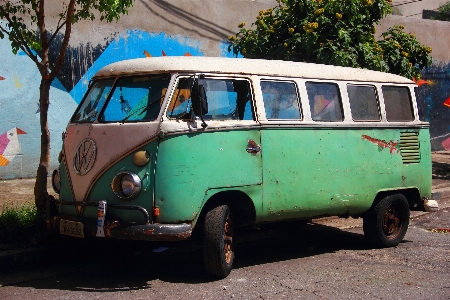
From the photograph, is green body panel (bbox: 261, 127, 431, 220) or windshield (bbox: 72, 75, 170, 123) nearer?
windshield (bbox: 72, 75, 170, 123)

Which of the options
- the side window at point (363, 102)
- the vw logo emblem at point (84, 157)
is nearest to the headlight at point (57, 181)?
the vw logo emblem at point (84, 157)

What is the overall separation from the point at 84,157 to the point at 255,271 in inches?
82.7

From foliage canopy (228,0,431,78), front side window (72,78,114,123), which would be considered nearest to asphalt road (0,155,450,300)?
front side window (72,78,114,123)

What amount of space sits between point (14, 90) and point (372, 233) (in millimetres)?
6400

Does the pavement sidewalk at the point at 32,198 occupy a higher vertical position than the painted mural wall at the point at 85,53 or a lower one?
lower

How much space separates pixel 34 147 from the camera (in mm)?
10711

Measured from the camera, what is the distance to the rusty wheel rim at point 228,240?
619cm

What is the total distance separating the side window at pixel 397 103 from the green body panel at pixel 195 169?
2437 mm

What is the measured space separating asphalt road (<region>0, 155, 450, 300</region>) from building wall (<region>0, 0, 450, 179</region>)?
4276mm

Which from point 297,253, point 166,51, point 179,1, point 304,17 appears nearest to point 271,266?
point 297,253

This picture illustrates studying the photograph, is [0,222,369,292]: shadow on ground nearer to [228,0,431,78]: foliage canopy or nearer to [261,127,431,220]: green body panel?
[261,127,431,220]: green body panel

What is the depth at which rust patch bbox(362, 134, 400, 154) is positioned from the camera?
7.34 meters

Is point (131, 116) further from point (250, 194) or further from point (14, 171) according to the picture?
point (14, 171)

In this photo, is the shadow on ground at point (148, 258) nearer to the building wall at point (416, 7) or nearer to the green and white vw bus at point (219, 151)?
the green and white vw bus at point (219, 151)
